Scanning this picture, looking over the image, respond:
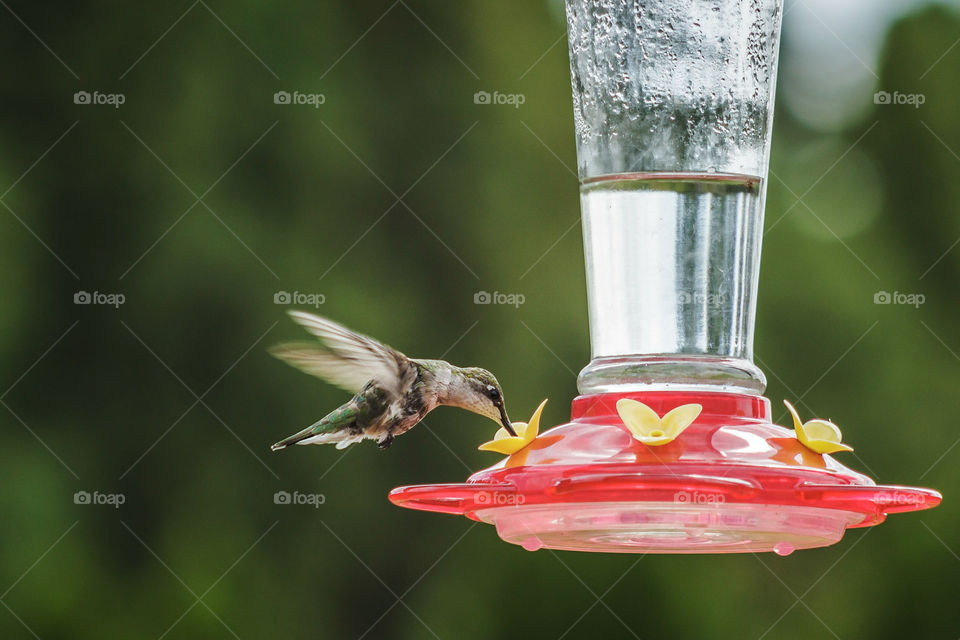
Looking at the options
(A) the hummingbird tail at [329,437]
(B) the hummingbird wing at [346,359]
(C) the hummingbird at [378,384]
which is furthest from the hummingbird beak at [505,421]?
(A) the hummingbird tail at [329,437]

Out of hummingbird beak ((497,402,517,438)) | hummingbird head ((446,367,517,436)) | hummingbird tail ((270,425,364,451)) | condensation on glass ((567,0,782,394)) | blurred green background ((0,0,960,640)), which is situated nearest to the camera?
condensation on glass ((567,0,782,394))

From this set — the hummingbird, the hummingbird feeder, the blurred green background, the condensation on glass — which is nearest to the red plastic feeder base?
the hummingbird feeder

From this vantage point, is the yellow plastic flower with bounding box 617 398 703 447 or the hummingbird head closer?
the yellow plastic flower with bounding box 617 398 703 447

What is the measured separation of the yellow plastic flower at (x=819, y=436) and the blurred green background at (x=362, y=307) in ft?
11.7

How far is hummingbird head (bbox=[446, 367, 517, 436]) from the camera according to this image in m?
2.99

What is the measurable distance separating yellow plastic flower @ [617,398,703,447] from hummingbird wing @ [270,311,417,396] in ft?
2.35

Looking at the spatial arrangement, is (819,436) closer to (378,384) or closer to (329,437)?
(378,384)

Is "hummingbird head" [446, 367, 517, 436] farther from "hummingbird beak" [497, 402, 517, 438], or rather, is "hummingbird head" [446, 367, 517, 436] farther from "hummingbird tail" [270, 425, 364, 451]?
"hummingbird tail" [270, 425, 364, 451]

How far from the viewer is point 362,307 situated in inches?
239

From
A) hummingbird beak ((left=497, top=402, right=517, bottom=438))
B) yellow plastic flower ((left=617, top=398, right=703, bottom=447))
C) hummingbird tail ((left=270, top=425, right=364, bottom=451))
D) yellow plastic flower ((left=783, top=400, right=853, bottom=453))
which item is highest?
yellow plastic flower ((left=617, top=398, right=703, bottom=447))

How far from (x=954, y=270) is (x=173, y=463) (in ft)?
13.9

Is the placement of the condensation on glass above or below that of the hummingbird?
above

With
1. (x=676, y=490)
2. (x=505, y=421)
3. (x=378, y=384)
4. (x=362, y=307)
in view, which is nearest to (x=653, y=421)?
(x=676, y=490)

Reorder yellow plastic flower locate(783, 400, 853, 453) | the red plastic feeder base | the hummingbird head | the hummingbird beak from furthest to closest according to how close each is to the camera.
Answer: the hummingbird head < the hummingbird beak < yellow plastic flower locate(783, 400, 853, 453) < the red plastic feeder base
